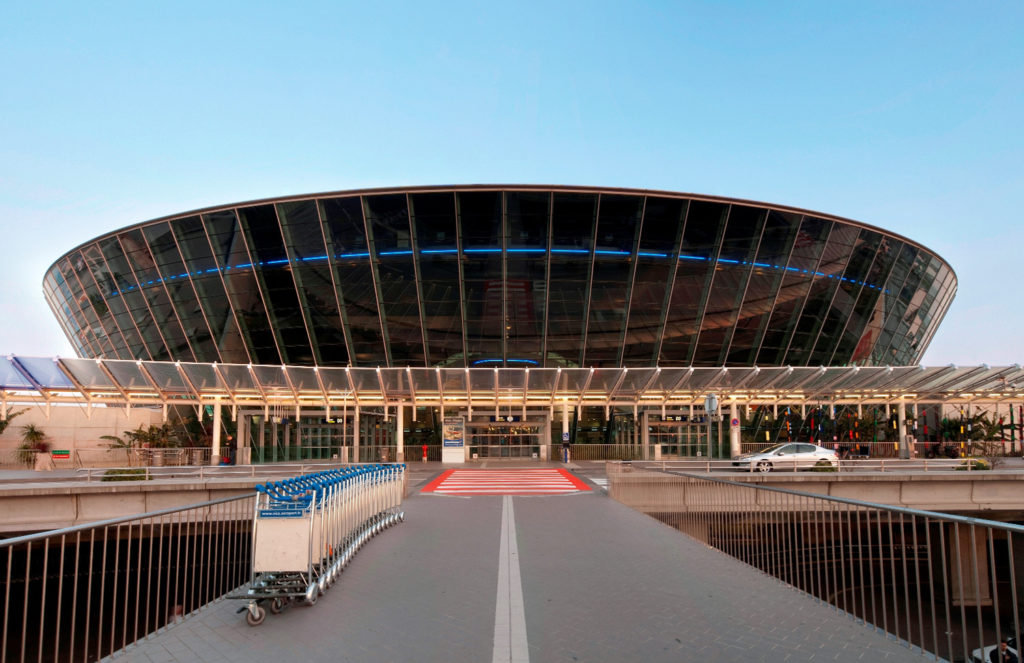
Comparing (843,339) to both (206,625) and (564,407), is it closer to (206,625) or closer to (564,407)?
(564,407)

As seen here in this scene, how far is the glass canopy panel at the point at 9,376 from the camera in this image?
108 feet

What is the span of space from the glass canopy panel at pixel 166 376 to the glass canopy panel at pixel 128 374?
0.42 meters

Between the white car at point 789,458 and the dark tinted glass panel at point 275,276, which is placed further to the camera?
the dark tinted glass panel at point 275,276

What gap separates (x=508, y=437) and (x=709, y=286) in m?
13.9

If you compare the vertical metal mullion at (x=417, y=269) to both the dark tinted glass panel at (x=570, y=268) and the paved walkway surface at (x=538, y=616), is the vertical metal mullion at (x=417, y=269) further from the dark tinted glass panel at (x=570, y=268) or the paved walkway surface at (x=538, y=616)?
the paved walkway surface at (x=538, y=616)

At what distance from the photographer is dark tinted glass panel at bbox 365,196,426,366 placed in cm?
3441

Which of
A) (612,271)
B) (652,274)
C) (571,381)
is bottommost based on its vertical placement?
(571,381)

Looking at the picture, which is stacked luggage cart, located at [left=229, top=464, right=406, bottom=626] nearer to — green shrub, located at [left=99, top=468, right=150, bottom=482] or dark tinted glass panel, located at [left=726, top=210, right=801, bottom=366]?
green shrub, located at [left=99, top=468, right=150, bottom=482]

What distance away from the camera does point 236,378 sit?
33406 mm

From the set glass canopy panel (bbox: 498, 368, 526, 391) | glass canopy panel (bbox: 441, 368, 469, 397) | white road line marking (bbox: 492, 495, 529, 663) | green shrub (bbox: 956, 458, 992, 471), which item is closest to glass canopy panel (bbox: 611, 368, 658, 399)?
glass canopy panel (bbox: 498, 368, 526, 391)

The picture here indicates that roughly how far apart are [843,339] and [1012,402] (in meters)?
10.4

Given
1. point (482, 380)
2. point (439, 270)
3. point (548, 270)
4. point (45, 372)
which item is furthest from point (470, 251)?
point (45, 372)

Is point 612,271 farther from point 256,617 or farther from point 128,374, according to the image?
point 256,617

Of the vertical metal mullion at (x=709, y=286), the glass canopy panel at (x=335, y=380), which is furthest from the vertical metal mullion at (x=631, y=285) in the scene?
the glass canopy panel at (x=335, y=380)
